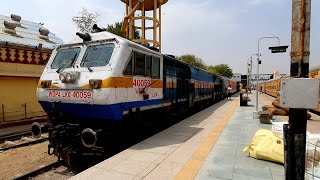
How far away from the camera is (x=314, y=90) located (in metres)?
3.16

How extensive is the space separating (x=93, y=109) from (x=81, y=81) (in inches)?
33.1

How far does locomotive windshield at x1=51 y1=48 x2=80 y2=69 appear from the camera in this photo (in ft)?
24.6

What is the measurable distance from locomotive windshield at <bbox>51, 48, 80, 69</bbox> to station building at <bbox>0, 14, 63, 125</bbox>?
638cm

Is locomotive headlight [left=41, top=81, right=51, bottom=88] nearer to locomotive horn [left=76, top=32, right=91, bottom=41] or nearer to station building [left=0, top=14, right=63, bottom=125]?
locomotive horn [left=76, top=32, right=91, bottom=41]

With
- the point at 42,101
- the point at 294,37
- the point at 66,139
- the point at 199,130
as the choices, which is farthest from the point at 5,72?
the point at 294,37

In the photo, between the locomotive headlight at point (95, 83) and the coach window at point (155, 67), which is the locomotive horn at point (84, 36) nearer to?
the locomotive headlight at point (95, 83)

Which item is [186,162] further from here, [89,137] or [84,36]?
[84,36]

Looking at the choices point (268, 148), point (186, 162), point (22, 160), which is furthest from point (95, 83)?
point (268, 148)

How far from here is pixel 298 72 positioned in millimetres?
3316

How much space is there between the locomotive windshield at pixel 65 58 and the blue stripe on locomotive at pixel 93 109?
3.93 ft

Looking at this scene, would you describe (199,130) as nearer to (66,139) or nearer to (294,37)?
(66,139)

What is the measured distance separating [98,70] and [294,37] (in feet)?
15.9

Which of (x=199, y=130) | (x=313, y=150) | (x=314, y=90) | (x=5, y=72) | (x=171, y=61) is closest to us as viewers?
(x=314, y=90)

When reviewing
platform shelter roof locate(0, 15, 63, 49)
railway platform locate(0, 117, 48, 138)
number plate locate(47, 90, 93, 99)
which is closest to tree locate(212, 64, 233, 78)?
platform shelter roof locate(0, 15, 63, 49)
